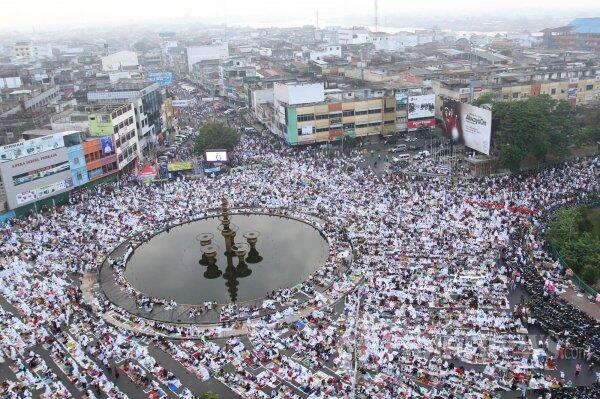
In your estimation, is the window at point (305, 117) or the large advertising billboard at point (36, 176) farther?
the window at point (305, 117)

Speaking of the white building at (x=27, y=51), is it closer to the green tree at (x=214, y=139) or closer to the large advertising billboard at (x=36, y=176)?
the green tree at (x=214, y=139)

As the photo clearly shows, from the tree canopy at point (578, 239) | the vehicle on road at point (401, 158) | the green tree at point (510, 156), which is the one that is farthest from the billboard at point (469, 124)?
the tree canopy at point (578, 239)

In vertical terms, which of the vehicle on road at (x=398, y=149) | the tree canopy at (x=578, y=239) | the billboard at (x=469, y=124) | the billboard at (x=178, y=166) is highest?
the billboard at (x=469, y=124)

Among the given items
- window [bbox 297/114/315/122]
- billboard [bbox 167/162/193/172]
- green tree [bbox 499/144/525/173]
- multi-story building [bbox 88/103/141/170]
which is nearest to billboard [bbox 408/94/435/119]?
window [bbox 297/114/315/122]

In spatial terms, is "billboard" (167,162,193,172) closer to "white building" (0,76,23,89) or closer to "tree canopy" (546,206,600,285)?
"tree canopy" (546,206,600,285)

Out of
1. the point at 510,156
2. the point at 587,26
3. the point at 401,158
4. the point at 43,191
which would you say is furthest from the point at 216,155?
the point at 587,26

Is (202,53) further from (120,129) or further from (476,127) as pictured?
(476,127)

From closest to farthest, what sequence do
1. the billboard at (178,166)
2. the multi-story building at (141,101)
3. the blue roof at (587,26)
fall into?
1. the billboard at (178,166)
2. the multi-story building at (141,101)
3. the blue roof at (587,26)
